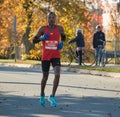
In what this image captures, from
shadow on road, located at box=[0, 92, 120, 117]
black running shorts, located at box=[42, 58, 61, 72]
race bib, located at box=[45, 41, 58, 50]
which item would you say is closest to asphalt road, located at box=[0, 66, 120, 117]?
shadow on road, located at box=[0, 92, 120, 117]

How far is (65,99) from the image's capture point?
41.8 feet

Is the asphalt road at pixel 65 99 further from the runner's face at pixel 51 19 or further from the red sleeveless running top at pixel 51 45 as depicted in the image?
the runner's face at pixel 51 19

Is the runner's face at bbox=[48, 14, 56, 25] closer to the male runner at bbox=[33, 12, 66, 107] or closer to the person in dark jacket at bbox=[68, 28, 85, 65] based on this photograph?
the male runner at bbox=[33, 12, 66, 107]

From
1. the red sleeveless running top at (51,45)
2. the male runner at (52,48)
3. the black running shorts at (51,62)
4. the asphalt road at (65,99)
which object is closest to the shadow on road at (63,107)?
the asphalt road at (65,99)

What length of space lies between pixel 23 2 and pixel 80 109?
90.2ft

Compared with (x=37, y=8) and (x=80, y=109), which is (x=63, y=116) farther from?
(x=37, y=8)

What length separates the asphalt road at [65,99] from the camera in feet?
34.3

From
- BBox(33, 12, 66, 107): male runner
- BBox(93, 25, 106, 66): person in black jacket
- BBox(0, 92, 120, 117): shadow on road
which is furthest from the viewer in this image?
BBox(93, 25, 106, 66): person in black jacket

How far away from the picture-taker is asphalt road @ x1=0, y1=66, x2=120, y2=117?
10.4m

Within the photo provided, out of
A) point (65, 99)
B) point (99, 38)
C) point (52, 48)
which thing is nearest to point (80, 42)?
point (99, 38)

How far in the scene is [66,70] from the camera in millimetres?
24797

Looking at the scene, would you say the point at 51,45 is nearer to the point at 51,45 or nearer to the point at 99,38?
the point at 51,45

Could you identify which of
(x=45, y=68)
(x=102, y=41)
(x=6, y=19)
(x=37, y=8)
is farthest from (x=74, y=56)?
(x=6, y=19)

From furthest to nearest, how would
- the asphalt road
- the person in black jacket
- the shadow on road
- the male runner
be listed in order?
the person in black jacket, the male runner, the asphalt road, the shadow on road
